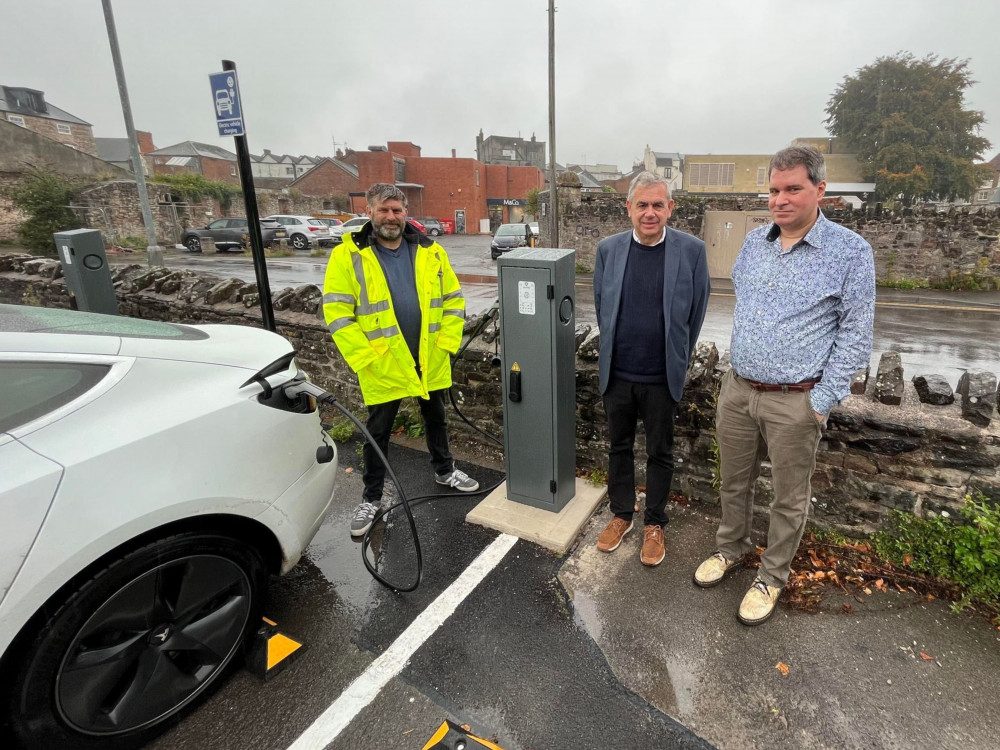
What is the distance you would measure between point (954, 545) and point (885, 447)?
519mm

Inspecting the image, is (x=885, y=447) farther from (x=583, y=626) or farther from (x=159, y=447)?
(x=159, y=447)


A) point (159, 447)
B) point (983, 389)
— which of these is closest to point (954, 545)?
point (983, 389)

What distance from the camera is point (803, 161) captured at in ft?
6.75

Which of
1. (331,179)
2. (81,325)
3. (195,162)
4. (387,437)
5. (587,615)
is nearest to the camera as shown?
(81,325)

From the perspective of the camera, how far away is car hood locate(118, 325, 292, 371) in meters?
1.92

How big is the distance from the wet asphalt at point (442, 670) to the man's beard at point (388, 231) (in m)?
1.78

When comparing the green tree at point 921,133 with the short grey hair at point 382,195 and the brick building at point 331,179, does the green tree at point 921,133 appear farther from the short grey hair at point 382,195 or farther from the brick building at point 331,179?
the short grey hair at point 382,195

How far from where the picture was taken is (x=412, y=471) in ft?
12.7

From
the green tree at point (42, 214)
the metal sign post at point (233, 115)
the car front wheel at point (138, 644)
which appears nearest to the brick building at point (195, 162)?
the green tree at point (42, 214)

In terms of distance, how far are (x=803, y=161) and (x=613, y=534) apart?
6.62ft

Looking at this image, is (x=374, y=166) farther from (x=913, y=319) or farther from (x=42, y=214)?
(x=913, y=319)

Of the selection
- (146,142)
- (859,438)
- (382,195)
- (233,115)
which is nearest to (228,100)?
(233,115)

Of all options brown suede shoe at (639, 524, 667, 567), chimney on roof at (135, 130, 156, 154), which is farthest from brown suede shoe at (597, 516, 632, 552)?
chimney on roof at (135, 130, 156, 154)

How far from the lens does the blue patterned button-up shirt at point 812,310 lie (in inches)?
80.9
